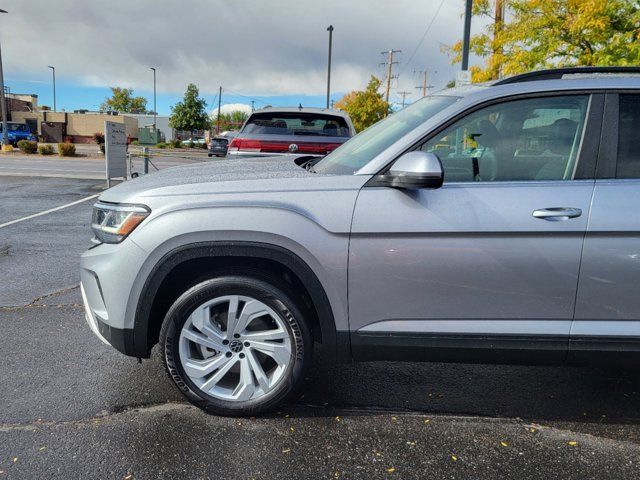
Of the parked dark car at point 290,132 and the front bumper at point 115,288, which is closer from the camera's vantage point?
the front bumper at point 115,288

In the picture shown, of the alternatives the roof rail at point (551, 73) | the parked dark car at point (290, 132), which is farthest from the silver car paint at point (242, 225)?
the parked dark car at point (290, 132)

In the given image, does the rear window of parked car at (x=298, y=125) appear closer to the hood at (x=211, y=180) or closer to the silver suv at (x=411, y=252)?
the hood at (x=211, y=180)

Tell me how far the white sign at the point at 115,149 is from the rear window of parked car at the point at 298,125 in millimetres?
5301

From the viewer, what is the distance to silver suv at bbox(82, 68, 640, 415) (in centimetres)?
258

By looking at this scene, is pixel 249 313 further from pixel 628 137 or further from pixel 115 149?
pixel 115 149

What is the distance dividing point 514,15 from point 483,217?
1223cm

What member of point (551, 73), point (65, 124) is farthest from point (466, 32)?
point (65, 124)

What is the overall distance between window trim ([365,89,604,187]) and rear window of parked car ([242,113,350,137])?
482cm

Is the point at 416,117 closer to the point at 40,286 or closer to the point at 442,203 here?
the point at 442,203

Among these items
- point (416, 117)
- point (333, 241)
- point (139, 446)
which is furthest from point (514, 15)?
point (139, 446)

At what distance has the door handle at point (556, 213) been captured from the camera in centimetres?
256

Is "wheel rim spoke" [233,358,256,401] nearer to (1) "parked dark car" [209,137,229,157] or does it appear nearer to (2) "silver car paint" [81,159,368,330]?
(2) "silver car paint" [81,159,368,330]

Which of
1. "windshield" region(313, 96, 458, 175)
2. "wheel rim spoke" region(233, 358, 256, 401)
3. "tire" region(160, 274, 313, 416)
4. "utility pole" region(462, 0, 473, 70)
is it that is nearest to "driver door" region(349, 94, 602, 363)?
"windshield" region(313, 96, 458, 175)

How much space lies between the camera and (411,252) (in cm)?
261
